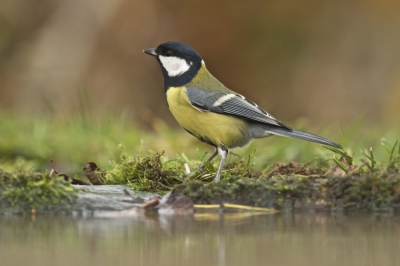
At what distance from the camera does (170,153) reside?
577 centimetres

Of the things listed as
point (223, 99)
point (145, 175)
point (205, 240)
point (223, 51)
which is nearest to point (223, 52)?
point (223, 51)

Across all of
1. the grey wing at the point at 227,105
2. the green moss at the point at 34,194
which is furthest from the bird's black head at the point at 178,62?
the green moss at the point at 34,194

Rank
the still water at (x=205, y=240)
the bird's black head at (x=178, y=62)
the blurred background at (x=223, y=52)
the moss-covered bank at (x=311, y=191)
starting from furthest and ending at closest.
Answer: the blurred background at (x=223, y=52)
the bird's black head at (x=178, y=62)
the moss-covered bank at (x=311, y=191)
the still water at (x=205, y=240)

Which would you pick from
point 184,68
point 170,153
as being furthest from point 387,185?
point 170,153

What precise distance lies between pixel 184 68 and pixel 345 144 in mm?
1678

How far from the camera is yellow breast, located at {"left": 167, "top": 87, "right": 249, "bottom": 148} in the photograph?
425 cm

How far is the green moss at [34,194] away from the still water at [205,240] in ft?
0.38

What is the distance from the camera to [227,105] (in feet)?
14.3

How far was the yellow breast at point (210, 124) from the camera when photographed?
13.9 feet

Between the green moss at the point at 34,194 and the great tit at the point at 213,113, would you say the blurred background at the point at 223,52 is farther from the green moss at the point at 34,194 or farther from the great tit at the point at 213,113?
the green moss at the point at 34,194

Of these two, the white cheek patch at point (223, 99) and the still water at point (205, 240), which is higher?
the white cheek patch at point (223, 99)

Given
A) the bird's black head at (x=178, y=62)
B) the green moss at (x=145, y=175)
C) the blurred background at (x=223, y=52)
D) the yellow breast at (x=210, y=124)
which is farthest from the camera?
the blurred background at (x=223, y=52)

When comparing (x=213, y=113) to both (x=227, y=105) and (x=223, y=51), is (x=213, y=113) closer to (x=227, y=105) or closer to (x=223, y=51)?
(x=227, y=105)

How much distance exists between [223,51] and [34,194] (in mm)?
7160
